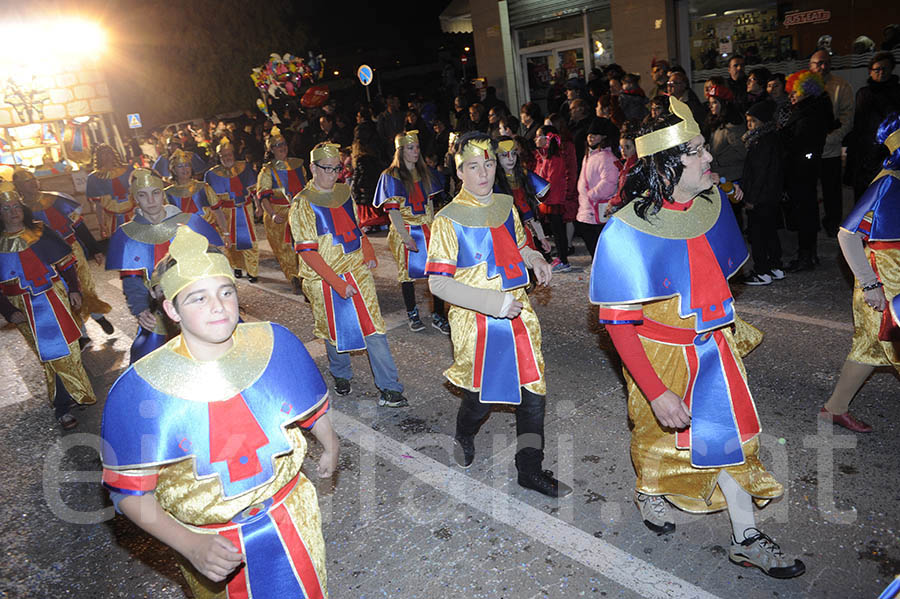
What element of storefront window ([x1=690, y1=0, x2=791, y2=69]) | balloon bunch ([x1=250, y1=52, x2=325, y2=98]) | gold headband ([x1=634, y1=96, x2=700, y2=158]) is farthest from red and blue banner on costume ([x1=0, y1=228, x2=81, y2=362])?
balloon bunch ([x1=250, y1=52, x2=325, y2=98])

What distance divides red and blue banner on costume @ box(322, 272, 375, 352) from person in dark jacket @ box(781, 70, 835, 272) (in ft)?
15.8

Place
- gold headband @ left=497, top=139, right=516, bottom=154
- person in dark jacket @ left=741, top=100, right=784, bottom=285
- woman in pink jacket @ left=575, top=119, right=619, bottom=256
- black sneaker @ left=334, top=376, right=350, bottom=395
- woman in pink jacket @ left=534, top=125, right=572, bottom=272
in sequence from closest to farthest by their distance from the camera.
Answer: black sneaker @ left=334, top=376, right=350, bottom=395 < gold headband @ left=497, top=139, right=516, bottom=154 < person in dark jacket @ left=741, top=100, right=784, bottom=285 < woman in pink jacket @ left=575, top=119, right=619, bottom=256 < woman in pink jacket @ left=534, top=125, right=572, bottom=272

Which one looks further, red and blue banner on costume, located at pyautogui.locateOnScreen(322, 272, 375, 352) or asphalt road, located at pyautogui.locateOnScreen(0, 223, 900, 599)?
red and blue banner on costume, located at pyautogui.locateOnScreen(322, 272, 375, 352)

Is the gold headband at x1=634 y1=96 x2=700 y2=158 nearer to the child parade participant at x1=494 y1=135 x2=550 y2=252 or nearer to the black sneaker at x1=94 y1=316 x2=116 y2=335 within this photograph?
the child parade participant at x1=494 y1=135 x2=550 y2=252

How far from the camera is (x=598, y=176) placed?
8422mm

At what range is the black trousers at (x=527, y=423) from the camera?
409cm

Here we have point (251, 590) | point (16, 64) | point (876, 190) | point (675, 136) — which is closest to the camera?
point (251, 590)

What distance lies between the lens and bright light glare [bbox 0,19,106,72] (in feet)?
53.7

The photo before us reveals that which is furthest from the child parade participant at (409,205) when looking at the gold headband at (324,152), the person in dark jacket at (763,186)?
the person in dark jacket at (763,186)

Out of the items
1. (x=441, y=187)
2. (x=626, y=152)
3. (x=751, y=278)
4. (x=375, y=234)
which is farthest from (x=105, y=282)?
(x=751, y=278)

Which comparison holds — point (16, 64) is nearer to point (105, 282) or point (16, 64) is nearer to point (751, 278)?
point (105, 282)

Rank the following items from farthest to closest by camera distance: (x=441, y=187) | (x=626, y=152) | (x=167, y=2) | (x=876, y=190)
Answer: (x=167, y=2) < (x=626, y=152) < (x=441, y=187) < (x=876, y=190)

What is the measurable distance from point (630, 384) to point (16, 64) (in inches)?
705

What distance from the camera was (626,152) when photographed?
7973mm
